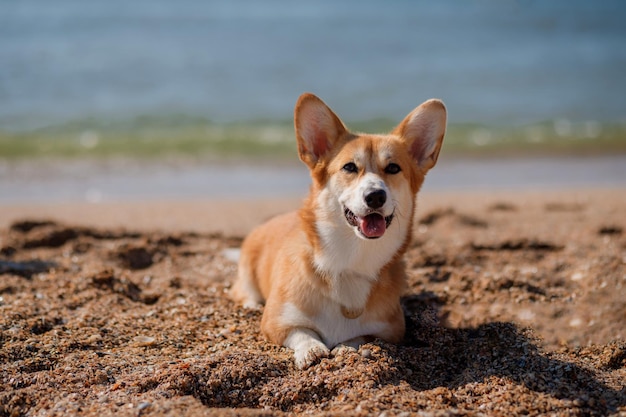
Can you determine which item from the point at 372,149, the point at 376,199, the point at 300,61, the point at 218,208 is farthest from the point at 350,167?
the point at 300,61

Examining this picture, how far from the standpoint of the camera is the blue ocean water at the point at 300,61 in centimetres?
1387

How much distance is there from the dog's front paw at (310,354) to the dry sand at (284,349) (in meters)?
0.06

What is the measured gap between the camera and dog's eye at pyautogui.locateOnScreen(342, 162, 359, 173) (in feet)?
11.7

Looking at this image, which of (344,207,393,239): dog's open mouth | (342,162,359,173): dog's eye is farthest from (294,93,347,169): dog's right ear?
(344,207,393,239): dog's open mouth

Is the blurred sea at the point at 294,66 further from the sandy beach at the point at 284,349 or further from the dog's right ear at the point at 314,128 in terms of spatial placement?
the dog's right ear at the point at 314,128

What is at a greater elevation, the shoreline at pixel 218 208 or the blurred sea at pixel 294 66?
the blurred sea at pixel 294 66

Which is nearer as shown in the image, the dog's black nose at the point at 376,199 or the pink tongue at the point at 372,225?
the dog's black nose at the point at 376,199

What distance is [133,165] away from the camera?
400 inches

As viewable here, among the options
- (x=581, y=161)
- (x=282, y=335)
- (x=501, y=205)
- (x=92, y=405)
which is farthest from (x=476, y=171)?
(x=92, y=405)

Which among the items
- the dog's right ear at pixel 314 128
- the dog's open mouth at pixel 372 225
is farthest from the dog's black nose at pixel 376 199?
the dog's right ear at pixel 314 128

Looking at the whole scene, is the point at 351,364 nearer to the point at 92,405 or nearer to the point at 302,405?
the point at 302,405

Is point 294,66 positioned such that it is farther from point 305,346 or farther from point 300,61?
point 305,346

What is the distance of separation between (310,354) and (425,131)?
1.43 metres

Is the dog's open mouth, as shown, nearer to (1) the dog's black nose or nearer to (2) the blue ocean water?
(1) the dog's black nose
